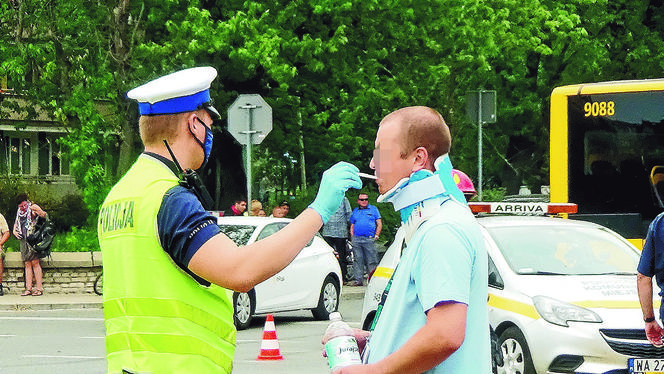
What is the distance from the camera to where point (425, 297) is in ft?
10.9

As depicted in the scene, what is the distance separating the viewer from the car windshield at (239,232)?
17031 mm

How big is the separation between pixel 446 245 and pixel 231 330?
0.69 metres

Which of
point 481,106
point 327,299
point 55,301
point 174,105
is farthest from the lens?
point 55,301

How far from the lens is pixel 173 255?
135 inches

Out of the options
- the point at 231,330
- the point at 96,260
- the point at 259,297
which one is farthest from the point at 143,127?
the point at 96,260

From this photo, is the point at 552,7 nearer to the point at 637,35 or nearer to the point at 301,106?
the point at 637,35

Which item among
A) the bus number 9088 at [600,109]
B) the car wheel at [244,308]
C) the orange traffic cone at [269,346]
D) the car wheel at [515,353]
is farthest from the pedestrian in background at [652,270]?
the car wheel at [244,308]

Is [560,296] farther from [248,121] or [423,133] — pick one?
[248,121]

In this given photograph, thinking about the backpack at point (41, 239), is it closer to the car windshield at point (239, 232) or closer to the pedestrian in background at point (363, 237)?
the pedestrian in background at point (363, 237)

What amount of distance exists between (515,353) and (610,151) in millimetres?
6029

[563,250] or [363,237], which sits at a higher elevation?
[563,250]

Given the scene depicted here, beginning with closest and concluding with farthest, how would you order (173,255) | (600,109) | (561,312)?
(173,255)
(561,312)
(600,109)

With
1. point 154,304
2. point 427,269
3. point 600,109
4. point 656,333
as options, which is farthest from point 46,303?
point 427,269

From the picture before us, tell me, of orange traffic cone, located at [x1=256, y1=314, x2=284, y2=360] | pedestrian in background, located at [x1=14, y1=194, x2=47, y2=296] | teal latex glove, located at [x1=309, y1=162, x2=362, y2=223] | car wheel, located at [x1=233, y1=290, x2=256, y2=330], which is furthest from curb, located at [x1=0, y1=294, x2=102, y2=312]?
teal latex glove, located at [x1=309, y1=162, x2=362, y2=223]
